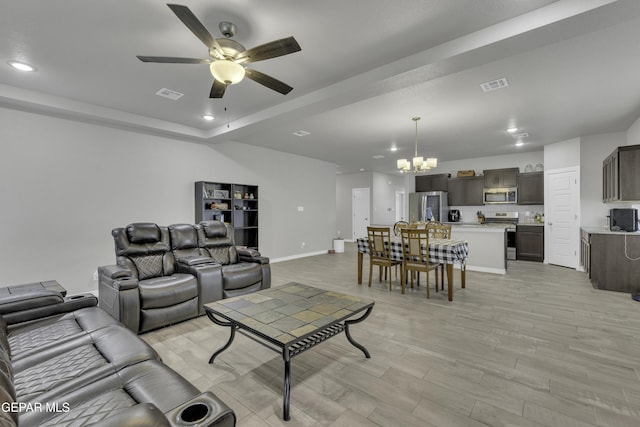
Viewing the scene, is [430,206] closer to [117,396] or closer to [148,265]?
[148,265]

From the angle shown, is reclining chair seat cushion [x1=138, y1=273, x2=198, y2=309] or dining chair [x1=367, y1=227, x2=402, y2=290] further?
dining chair [x1=367, y1=227, x2=402, y2=290]

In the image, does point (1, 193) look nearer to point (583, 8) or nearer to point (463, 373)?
point (463, 373)

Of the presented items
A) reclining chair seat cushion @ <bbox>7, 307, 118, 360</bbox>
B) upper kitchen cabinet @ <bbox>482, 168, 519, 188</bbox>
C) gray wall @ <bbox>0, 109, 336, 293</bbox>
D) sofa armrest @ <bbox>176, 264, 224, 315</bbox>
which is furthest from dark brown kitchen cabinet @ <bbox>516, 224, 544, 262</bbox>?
reclining chair seat cushion @ <bbox>7, 307, 118, 360</bbox>

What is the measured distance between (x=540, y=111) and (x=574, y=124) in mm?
1325

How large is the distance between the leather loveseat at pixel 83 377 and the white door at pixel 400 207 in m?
10.8

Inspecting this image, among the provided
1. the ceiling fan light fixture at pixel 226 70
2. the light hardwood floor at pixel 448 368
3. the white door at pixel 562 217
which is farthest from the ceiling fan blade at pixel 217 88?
→ the white door at pixel 562 217

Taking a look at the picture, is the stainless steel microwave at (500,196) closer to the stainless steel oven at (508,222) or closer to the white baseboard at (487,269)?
the stainless steel oven at (508,222)

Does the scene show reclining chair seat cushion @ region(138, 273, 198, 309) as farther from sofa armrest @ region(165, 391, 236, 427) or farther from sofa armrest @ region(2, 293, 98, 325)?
sofa armrest @ region(165, 391, 236, 427)

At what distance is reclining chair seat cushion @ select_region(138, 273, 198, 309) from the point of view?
9.29 feet

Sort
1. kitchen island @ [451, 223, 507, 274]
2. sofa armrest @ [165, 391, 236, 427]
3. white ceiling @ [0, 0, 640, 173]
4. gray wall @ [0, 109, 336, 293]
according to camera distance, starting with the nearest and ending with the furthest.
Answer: sofa armrest @ [165, 391, 236, 427], white ceiling @ [0, 0, 640, 173], gray wall @ [0, 109, 336, 293], kitchen island @ [451, 223, 507, 274]

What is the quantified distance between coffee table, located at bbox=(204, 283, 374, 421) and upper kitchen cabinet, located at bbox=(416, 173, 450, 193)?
7026mm

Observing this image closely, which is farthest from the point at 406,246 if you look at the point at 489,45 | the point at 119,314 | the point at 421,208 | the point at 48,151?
the point at 48,151

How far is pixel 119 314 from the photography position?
8.66 ft

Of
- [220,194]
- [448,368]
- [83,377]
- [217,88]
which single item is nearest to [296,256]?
[220,194]
